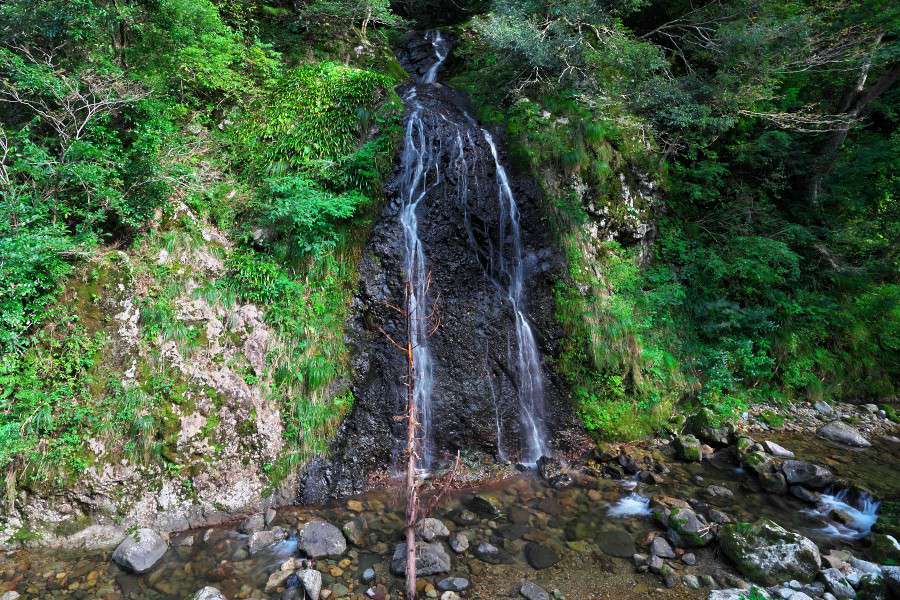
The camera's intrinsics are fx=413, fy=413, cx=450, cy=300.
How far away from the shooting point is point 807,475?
18.6 ft

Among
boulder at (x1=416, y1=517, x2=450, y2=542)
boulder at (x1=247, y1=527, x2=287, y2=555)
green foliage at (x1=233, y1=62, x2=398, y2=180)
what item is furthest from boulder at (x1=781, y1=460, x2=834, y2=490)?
green foliage at (x1=233, y1=62, x2=398, y2=180)

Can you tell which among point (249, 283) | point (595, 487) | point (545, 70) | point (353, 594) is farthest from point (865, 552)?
point (545, 70)

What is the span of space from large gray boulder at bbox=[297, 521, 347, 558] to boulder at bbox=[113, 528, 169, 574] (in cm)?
141

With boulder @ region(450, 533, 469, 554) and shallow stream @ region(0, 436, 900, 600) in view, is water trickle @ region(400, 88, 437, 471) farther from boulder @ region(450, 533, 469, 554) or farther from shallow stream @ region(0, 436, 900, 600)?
boulder @ region(450, 533, 469, 554)

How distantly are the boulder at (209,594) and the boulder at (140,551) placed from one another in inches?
32.8

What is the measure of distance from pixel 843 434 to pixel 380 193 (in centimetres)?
917

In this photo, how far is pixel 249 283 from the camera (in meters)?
6.02

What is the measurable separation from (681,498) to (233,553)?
5496 mm

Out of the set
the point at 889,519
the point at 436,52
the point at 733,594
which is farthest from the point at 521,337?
the point at 436,52

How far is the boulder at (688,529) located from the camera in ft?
14.9

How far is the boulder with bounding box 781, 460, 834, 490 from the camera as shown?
18.4 feet

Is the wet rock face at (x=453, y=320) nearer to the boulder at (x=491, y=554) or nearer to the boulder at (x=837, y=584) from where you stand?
the boulder at (x=491, y=554)

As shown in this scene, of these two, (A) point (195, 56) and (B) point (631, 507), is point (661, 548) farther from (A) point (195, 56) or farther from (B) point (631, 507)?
(A) point (195, 56)

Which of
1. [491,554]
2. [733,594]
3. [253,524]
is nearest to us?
[733,594]
